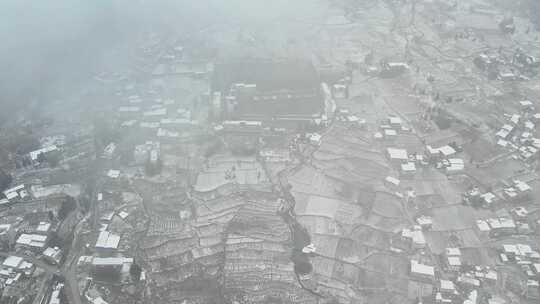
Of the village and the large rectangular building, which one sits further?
the large rectangular building

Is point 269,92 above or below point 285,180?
above

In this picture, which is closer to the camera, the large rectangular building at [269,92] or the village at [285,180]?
the village at [285,180]

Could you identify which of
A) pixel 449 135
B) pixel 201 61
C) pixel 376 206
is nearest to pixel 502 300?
pixel 376 206

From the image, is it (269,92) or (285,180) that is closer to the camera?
(285,180)

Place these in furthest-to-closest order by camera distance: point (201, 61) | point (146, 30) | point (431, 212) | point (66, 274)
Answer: point (146, 30), point (201, 61), point (431, 212), point (66, 274)

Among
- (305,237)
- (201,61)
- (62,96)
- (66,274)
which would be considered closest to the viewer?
(66,274)

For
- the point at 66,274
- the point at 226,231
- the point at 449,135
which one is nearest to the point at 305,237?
the point at 226,231

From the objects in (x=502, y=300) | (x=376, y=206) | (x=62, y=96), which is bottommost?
(x=502, y=300)

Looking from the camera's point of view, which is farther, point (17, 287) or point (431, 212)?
point (431, 212)

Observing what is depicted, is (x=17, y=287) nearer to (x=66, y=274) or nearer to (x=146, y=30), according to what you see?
(x=66, y=274)

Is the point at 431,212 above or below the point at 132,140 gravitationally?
below
